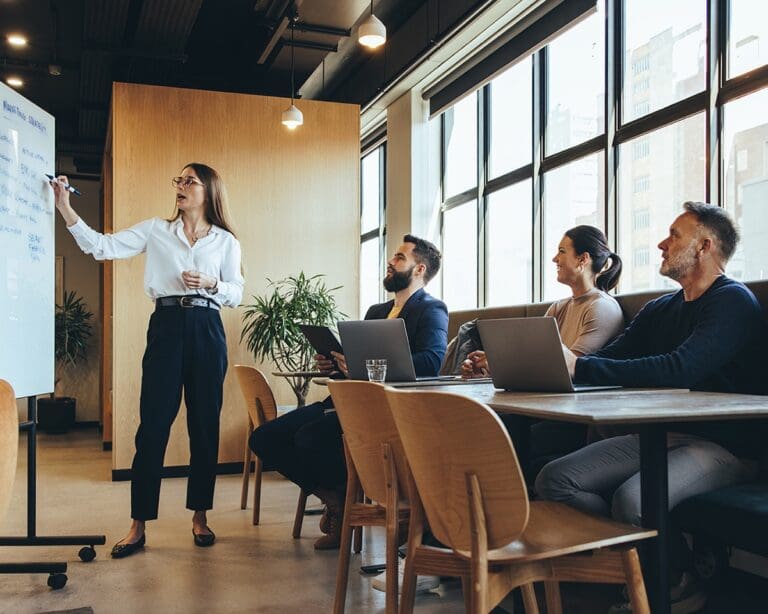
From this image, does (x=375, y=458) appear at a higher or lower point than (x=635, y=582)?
higher

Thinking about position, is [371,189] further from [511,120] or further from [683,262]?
[683,262]

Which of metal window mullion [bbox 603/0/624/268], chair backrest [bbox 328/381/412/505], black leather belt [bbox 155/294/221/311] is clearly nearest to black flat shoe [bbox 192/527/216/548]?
black leather belt [bbox 155/294/221/311]

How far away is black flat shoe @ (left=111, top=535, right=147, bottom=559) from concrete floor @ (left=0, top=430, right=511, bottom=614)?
51 millimetres

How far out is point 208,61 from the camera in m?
7.26

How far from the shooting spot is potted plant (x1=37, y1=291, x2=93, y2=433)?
825 cm

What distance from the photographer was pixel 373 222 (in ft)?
28.6

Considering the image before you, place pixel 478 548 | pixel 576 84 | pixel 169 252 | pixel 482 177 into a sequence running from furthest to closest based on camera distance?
pixel 482 177
pixel 576 84
pixel 169 252
pixel 478 548

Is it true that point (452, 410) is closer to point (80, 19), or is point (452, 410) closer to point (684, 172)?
point (684, 172)

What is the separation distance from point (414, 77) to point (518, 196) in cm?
162

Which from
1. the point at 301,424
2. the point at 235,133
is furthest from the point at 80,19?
the point at 301,424

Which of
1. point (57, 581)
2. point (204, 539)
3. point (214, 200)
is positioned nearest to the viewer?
point (57, 581)

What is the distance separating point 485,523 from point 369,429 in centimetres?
61

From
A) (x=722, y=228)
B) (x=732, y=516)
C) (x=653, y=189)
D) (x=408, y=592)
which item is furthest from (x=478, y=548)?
(x=653, y=189)

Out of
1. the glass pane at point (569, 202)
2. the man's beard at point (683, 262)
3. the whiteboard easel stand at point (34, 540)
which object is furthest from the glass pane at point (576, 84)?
the whiteboard easel stand at point (34, 540)
